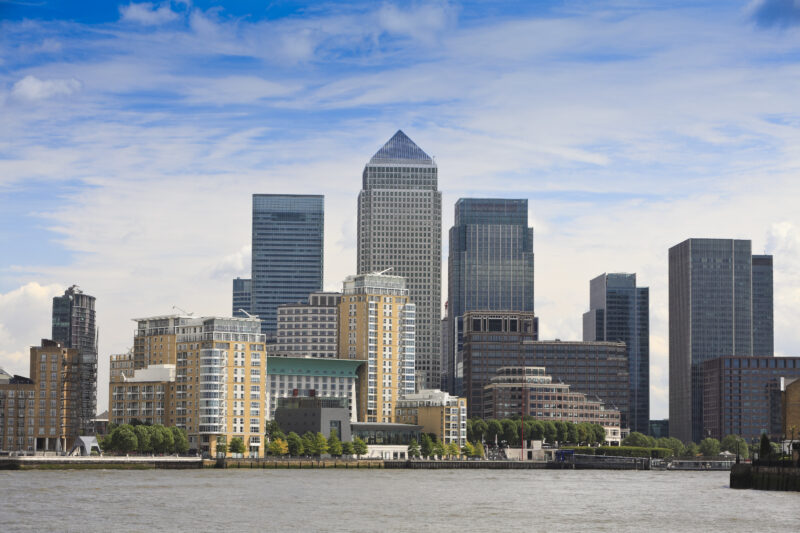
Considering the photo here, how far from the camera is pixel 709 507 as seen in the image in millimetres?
155125

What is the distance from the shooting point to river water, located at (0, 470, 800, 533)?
126 meters

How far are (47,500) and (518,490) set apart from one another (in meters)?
67.3

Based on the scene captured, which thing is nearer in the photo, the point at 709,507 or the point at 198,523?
the point at 198,523

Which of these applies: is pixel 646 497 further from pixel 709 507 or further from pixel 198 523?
pixel 198 523

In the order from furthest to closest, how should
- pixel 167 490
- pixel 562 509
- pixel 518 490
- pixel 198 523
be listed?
1. pixel 518 490
2. pixel 167 490
3. pixel 562 509
4. pixel 198 523

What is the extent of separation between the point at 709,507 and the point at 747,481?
1756 inches

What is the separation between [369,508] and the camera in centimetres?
14762

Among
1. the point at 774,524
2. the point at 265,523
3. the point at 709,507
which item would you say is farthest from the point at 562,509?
the point at 265,523

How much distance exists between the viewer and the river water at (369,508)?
414 ft

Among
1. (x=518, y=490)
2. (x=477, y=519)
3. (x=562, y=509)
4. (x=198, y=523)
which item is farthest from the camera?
(x=518, y=490)

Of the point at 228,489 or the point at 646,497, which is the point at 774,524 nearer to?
the point at 646,497

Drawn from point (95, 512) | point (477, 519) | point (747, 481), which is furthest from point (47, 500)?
point (747, 481)

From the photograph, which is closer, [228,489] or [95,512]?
[95,512]

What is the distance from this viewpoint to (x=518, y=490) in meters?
191
